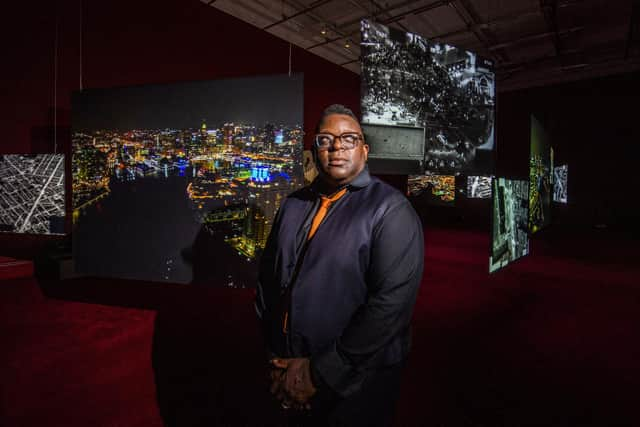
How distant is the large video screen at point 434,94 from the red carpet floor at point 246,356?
67.0 inches

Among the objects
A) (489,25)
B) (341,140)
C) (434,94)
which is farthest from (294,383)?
(489,25)

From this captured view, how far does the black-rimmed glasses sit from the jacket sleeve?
285mm

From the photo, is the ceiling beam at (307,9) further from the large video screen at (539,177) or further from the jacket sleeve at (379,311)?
the jacket sleeve at (379,311)

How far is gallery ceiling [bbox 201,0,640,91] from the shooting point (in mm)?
5832

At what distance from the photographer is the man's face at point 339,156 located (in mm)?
1108

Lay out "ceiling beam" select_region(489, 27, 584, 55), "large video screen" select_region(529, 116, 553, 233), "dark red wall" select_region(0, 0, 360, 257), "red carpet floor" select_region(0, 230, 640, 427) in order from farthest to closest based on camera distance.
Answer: "ceiling beam" select_region(489, 27, 584, 55)
"large video screen" select_region(529, 116, 553, 233)
"dark red wall" select_region(0, 0, 360, 257)
"red carpet floor" select_region(0, 230, 640, 427)

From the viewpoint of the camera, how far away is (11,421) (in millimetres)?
1705

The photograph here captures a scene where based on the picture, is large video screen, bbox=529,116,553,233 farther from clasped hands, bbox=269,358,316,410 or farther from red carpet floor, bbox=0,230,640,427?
clasped hands, bbox=269,358,316,410

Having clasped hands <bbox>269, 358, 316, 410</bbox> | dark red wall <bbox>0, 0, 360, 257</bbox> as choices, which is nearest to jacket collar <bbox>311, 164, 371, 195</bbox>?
clasped hands <bbox>269, 358, 316, 410</bbox>

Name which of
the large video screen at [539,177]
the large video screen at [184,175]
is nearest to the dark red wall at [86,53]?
the large video screen at [184,175]

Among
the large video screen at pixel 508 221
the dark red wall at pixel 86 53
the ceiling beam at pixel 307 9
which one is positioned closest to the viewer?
the large video screen at pixel 508 221

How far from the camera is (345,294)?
1.04 meters

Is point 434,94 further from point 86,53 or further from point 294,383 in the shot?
point 86,53

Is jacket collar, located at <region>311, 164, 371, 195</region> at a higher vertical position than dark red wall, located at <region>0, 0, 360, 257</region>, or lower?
lower
